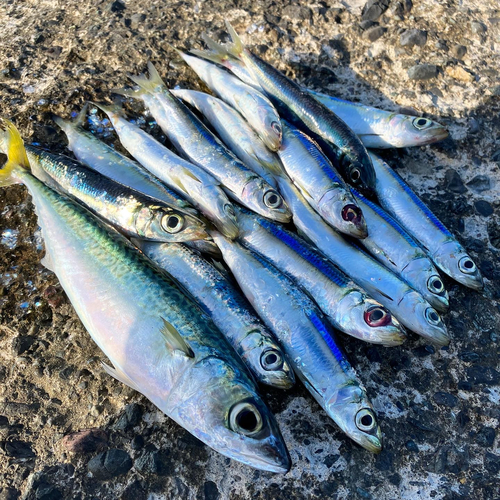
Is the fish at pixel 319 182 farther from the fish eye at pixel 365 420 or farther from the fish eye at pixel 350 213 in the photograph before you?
the fish eye at pixel 365 420

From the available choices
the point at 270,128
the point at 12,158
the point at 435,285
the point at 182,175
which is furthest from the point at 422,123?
the point at 12,158

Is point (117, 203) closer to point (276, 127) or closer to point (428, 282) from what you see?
point (276, 127)

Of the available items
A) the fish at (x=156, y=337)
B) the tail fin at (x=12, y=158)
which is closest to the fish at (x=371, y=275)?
the fish at (x=156, y=337)

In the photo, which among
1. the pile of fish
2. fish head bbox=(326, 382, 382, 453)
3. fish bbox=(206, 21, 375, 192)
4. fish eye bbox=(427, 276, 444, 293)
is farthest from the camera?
fish bbox=(206, 21, 375, 192)

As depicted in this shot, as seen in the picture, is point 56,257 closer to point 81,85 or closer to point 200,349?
point 200,349

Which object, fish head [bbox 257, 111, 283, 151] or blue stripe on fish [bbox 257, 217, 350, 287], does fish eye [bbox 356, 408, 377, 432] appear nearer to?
blue stripe on fish [bbox 257, 217, 350, 287]

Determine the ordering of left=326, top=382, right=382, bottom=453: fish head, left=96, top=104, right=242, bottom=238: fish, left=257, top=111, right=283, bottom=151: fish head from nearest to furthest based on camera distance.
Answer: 1. left=326, top=382, right=382, bottom=453: fish head
2. left=96, top=104, right=242, bottom=238: fish
3. left=257, top=111, right=283, bottom=151: fish head

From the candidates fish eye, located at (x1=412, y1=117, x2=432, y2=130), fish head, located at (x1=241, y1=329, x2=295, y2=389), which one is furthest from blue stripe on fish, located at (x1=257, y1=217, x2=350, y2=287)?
fish eye, located at (x1=412, y1=117, x2=432, y2=130)
